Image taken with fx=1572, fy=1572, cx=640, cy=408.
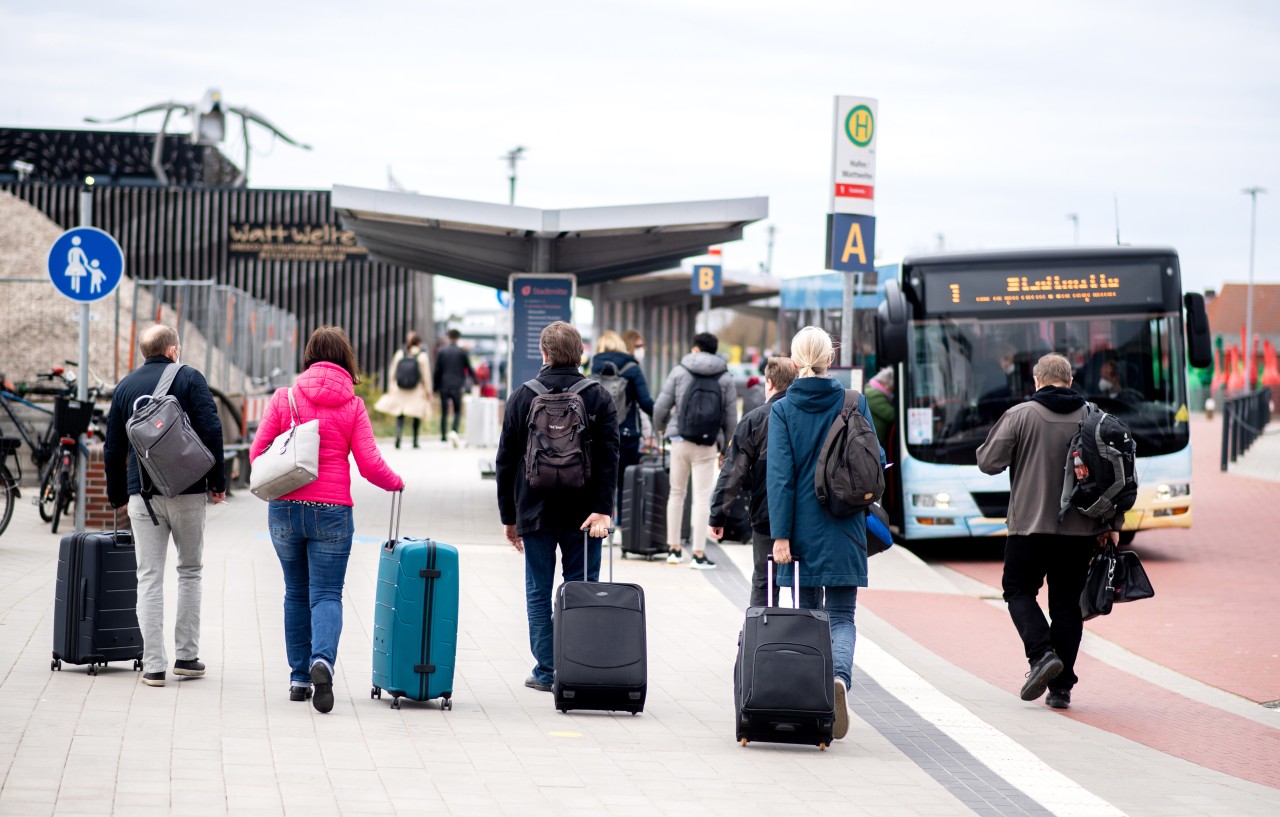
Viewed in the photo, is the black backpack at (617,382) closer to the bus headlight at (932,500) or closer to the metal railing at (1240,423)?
the bus headlight at (932,500)

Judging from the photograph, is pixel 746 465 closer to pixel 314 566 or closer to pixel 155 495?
pixel 314 566

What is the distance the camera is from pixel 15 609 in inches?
360

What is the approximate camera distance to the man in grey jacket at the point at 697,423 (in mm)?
12320

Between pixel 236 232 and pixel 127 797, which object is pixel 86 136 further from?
pixel 127 797

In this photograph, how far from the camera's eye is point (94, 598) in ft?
23.7

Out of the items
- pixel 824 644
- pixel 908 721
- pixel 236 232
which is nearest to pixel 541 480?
pixel 824 644

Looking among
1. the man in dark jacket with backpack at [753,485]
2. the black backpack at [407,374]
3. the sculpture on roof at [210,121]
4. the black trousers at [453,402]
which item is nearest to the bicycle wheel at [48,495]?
the man in dark jacket with backpack at [753,485]

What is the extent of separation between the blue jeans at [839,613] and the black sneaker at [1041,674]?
1314mm

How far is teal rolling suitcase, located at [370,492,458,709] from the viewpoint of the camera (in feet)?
22.1

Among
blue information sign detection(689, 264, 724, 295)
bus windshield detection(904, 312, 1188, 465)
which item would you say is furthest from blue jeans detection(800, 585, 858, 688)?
blue information sign detection(689, 264, 724, 295)

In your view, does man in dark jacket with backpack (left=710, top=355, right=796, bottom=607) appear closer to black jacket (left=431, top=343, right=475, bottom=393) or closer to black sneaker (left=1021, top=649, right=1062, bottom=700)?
black sneaker (left=1021, top=649, right=1062, bottom=700)

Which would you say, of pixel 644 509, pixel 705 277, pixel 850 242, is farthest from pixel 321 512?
pixel 705 277

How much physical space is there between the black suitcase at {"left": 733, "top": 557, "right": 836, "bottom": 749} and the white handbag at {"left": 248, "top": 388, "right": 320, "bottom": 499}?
6.38ft

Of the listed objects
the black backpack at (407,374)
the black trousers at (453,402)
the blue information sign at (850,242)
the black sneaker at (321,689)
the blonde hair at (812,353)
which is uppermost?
the blue information sign at (850,242)
